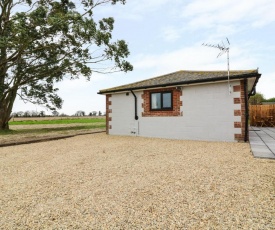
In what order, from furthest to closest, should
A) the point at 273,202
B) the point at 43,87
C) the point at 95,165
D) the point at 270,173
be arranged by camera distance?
the point at 43,87
the point at 95,165
the point at 270,173
the point at 273,202

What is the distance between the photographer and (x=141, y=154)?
6.68 metres

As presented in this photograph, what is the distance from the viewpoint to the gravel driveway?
2.50 metres

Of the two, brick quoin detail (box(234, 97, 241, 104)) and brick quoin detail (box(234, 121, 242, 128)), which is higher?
brick quoin detail (box(234, 97, 241, 104))

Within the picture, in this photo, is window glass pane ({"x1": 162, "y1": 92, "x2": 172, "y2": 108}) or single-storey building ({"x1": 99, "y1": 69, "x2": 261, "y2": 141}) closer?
single-storey building ({"x1": 99, "y1": 69, "x2": 261, "y2": 141})

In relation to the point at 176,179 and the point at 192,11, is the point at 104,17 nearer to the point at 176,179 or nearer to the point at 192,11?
the point at 192,11

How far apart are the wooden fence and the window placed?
37.6 ft

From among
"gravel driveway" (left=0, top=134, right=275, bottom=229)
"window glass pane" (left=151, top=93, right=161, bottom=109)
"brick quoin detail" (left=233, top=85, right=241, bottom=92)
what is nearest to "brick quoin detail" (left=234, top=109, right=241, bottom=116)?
"brick quoin detail" (left=233, top=85, right=241, bottom=92)

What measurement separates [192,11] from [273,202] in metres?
9.10

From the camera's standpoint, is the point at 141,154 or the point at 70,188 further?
the point at 141,154

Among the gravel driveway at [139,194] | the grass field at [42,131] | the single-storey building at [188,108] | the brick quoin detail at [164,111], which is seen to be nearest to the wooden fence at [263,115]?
the single-storey building at [188,108]

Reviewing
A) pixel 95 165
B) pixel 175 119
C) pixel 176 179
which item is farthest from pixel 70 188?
pixel 175 119

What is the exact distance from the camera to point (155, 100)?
11.5m

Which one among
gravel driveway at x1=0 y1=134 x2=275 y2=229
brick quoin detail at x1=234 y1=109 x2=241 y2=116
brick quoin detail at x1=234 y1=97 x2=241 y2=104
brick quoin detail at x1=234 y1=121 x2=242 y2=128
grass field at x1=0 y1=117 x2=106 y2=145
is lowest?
gravel driveway at x1=0 y1=134 x2=275 y2=229

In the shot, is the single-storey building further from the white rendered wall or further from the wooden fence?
the wooden fence
